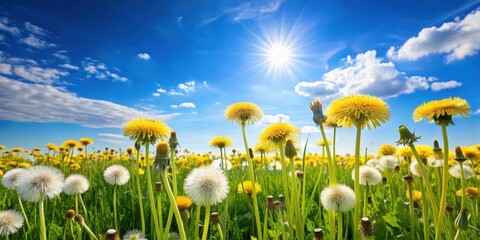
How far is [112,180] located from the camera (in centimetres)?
320

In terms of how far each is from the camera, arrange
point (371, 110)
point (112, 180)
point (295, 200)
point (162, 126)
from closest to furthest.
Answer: point (371, 110) → point (295, 200) → point (162, 126) → point (112, 180)

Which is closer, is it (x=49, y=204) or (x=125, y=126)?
(x=125, y=126)

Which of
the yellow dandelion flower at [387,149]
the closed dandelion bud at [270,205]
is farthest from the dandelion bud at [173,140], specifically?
the yellow dandelion flower at [387,149]

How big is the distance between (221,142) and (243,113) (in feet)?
6.13

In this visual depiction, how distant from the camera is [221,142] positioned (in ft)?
15.0

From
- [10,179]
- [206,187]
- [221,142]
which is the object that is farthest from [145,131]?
[221,142]

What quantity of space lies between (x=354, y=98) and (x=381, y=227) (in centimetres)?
159

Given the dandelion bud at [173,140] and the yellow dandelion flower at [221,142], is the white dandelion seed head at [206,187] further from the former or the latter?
the yellow dandelion flower at [221,142]

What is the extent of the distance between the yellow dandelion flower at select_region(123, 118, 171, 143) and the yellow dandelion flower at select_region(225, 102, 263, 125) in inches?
29.5

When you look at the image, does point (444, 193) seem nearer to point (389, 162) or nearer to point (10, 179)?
point (389, 162)

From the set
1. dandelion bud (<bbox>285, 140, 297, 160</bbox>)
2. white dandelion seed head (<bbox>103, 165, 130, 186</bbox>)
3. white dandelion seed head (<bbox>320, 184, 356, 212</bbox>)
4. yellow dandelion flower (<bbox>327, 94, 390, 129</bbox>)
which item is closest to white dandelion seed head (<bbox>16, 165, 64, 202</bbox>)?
white dandelion seed head (<bbox>103, 165, 130, 186</bbox>)

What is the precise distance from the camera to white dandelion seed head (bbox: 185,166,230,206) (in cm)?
182

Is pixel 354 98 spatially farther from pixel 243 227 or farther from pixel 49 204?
pixel 49 204

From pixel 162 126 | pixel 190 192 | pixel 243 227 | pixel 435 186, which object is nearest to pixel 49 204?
pixel 243 227
